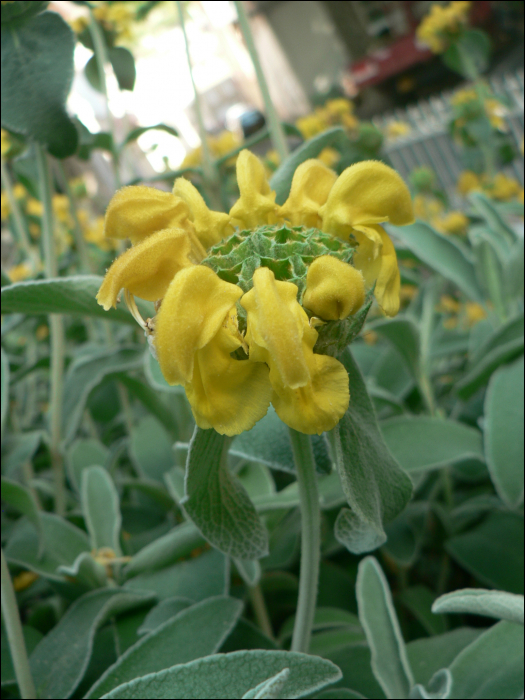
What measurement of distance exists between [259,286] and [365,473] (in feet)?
0.35

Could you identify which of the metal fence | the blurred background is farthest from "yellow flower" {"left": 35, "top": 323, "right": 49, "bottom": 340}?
the metal fence

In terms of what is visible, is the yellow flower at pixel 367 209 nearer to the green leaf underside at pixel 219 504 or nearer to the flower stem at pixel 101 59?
the green leaf underside at pixel 219 504

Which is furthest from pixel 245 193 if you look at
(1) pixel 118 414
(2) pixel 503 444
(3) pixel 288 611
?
(1) pixel 118 414

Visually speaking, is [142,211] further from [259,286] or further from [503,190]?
[503,190]

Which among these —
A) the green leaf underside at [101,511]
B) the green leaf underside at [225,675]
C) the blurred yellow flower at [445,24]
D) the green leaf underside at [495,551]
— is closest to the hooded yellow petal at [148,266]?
the green leaf underside at [225,675]

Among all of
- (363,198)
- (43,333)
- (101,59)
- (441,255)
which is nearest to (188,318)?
(363,198)

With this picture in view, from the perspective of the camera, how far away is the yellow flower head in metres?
0.23

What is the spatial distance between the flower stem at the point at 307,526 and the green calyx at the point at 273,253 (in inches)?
3.1

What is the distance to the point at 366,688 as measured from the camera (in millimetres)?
404

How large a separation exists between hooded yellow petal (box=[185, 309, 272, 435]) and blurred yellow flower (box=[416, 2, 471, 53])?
191cm

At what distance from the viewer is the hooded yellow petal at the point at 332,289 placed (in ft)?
0.78

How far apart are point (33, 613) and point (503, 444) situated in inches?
17.3

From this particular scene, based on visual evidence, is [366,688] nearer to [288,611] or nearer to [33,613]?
[288,611]

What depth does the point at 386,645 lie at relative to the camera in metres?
0.37
